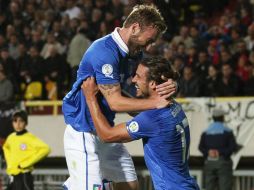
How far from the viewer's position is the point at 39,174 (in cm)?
1576

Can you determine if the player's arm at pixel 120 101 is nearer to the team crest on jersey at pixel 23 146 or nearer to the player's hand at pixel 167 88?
the player's hand at pixel 167 88

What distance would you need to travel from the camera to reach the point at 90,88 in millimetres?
7387

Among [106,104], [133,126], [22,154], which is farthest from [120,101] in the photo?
[22,154]

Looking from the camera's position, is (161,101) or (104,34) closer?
(161,101)

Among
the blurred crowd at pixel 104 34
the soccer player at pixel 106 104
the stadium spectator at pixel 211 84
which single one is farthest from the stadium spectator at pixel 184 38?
the soccer player at pixel 106 104

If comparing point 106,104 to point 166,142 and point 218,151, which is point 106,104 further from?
point 218,151

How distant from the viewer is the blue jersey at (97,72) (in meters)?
7.34

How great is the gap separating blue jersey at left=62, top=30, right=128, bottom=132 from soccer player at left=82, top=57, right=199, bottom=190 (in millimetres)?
608

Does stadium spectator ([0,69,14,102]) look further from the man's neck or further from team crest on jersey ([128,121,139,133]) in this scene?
team crest on jersey ([128,121,139,133])

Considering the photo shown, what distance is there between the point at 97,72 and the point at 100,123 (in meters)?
0.53

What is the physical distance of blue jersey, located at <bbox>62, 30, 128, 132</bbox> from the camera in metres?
7.34

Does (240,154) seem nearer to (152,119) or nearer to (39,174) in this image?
(39,174)

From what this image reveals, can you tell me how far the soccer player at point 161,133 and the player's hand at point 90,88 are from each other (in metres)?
0.64

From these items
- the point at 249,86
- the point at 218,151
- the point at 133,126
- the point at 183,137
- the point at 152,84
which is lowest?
the point at 218,151
